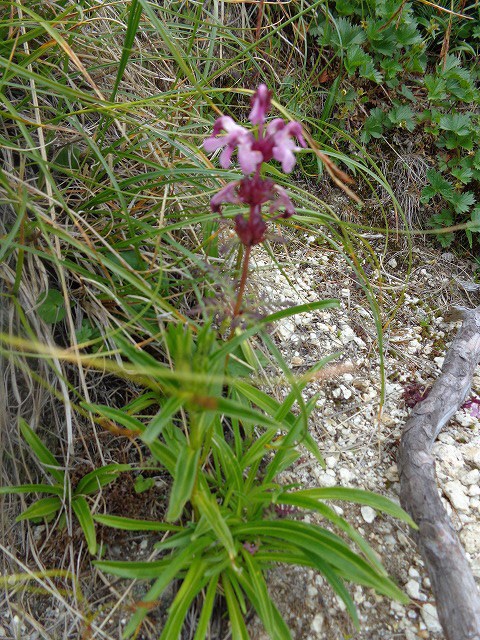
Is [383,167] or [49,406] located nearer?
[49,406]

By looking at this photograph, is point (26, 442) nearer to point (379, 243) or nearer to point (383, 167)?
point (379, 243)

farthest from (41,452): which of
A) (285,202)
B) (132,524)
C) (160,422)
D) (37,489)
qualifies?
(285,202)

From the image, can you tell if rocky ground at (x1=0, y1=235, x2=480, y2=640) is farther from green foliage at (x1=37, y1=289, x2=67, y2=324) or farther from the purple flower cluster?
green foliage at (x1=37, y1=289, x2=67, y2=324)

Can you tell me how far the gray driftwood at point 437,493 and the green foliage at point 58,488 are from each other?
804mm

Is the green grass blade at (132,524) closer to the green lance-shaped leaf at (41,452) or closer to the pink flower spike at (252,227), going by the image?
the green lance-shaped leaf at (41,452)

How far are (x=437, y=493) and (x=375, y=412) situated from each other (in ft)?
1.53

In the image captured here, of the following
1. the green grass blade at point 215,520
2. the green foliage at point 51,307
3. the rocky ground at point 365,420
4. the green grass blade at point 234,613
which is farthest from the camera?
the green foliage at point 51,307

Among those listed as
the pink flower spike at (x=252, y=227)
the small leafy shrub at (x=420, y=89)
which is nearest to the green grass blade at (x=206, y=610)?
the pink flower spike at (x=252, y=227)

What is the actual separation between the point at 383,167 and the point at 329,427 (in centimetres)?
141

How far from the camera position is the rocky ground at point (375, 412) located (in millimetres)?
1498

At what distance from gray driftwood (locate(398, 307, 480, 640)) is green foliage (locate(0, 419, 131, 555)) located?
80 cm

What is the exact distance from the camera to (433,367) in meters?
2.27

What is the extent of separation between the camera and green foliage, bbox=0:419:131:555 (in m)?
1.50

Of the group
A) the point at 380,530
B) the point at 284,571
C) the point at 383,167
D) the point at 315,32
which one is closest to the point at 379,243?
the point at 383,167
